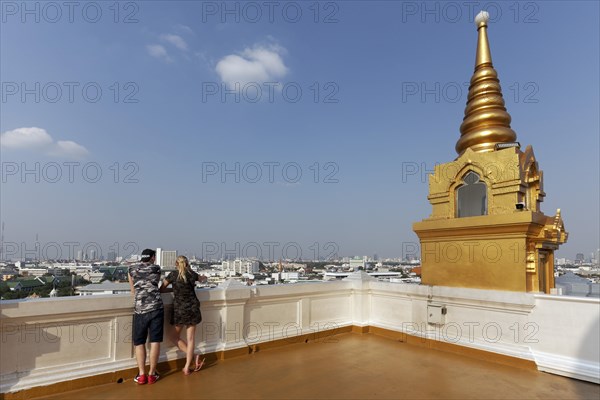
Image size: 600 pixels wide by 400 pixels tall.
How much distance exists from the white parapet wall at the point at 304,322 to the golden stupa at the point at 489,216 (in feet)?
1.49

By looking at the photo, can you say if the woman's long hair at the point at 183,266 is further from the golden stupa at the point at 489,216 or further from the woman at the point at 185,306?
the golden stupa at the point at 489,216

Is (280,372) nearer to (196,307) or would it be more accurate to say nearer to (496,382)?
(196,307)

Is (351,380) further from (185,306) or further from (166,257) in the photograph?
(166,257)

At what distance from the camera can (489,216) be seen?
20.0 ft

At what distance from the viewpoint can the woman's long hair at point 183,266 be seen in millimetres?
4855

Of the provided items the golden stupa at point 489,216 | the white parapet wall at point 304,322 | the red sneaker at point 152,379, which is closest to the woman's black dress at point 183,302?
the white parapet wall at point 304,322

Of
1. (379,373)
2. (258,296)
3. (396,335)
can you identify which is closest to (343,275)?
(396,335)

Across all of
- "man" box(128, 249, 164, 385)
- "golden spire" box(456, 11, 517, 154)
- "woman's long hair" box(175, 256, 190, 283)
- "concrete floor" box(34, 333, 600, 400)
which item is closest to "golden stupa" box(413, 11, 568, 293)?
"golden spire" box(456, 11, 517, 154)

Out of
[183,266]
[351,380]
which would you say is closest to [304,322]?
[351,380]

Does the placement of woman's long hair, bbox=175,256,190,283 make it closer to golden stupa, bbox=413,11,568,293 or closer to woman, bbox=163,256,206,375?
woman, bbox=163,256,206,375

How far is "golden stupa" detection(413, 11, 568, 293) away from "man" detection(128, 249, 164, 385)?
5064mm

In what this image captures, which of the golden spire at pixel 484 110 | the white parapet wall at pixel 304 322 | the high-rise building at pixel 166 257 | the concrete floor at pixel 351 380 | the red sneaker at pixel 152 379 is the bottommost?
the concrete floor at pixel 351 380

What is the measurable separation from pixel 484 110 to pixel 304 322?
19.3ft

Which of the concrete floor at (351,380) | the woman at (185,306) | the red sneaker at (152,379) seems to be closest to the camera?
the concrete floor at (351,380)
